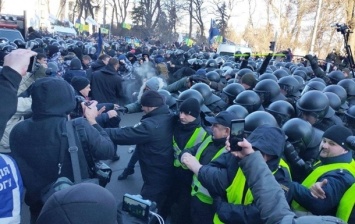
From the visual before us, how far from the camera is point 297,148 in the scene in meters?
4.65

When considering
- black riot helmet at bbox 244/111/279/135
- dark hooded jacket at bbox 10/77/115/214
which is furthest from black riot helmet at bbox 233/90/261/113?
dark hooded jacket at bbox 10/77/115/214

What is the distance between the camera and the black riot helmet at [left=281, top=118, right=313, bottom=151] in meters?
4.55

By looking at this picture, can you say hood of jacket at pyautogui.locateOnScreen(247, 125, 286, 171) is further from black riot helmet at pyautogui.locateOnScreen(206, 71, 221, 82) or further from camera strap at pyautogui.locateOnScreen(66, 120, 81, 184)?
black riot helmet at pyautogui.locateOnScreen(206, 71, 221, 82)

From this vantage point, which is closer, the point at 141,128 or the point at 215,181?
the point at 215,181

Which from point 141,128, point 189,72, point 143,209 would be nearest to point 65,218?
Result: point 143,209

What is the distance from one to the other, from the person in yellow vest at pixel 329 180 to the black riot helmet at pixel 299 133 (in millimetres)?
759

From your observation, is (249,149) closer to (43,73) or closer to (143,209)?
(143,209)

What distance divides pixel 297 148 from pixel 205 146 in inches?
46.8

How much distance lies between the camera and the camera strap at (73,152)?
2.96m

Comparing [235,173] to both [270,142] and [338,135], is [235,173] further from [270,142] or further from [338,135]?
[338,135]

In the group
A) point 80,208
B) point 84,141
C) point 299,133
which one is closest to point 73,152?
point 84,141

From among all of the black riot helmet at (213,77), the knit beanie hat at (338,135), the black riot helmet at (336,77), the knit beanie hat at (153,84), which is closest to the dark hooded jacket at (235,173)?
the knit beanie hat at (338,135)

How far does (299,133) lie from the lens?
454 cm

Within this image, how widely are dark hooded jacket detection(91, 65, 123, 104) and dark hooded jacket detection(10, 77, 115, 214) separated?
15.9 ft
